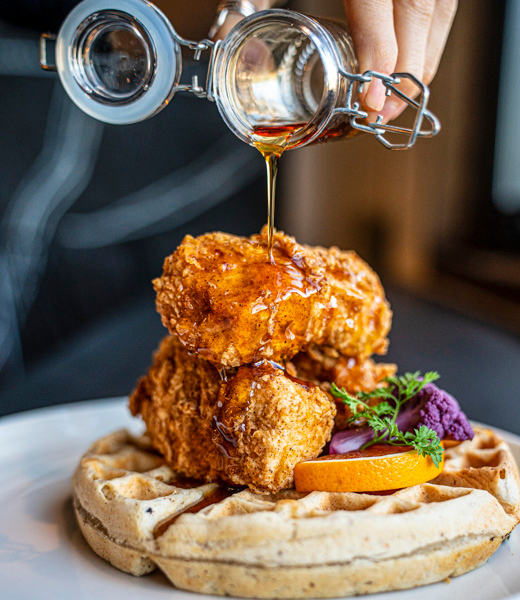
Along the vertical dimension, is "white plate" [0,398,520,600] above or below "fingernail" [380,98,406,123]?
below

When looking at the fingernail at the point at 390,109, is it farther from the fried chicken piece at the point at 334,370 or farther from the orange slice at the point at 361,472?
the orange slice at the point at 361,472

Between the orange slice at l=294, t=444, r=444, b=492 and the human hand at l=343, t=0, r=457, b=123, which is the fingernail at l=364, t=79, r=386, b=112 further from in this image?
the orange slice at l=294, t=444, r=444, b=492

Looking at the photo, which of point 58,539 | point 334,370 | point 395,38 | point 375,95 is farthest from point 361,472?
point 395,38

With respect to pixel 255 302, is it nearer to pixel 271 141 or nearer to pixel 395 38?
pixel 271 141

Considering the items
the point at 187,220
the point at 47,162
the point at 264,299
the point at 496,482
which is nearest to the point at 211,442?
the point at 264,299

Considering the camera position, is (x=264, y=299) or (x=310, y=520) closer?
(x=310, y=520)

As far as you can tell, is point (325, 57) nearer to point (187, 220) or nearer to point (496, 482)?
point (496, 482)

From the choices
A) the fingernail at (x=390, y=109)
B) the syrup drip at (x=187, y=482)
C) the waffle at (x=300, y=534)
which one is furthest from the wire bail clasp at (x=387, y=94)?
the syrup drip at (x=187, y=482)

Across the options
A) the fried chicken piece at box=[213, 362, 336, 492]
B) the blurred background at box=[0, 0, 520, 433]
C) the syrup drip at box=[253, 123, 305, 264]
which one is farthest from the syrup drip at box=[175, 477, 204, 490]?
the blurred background at box=[0, 0, 520, 433]
